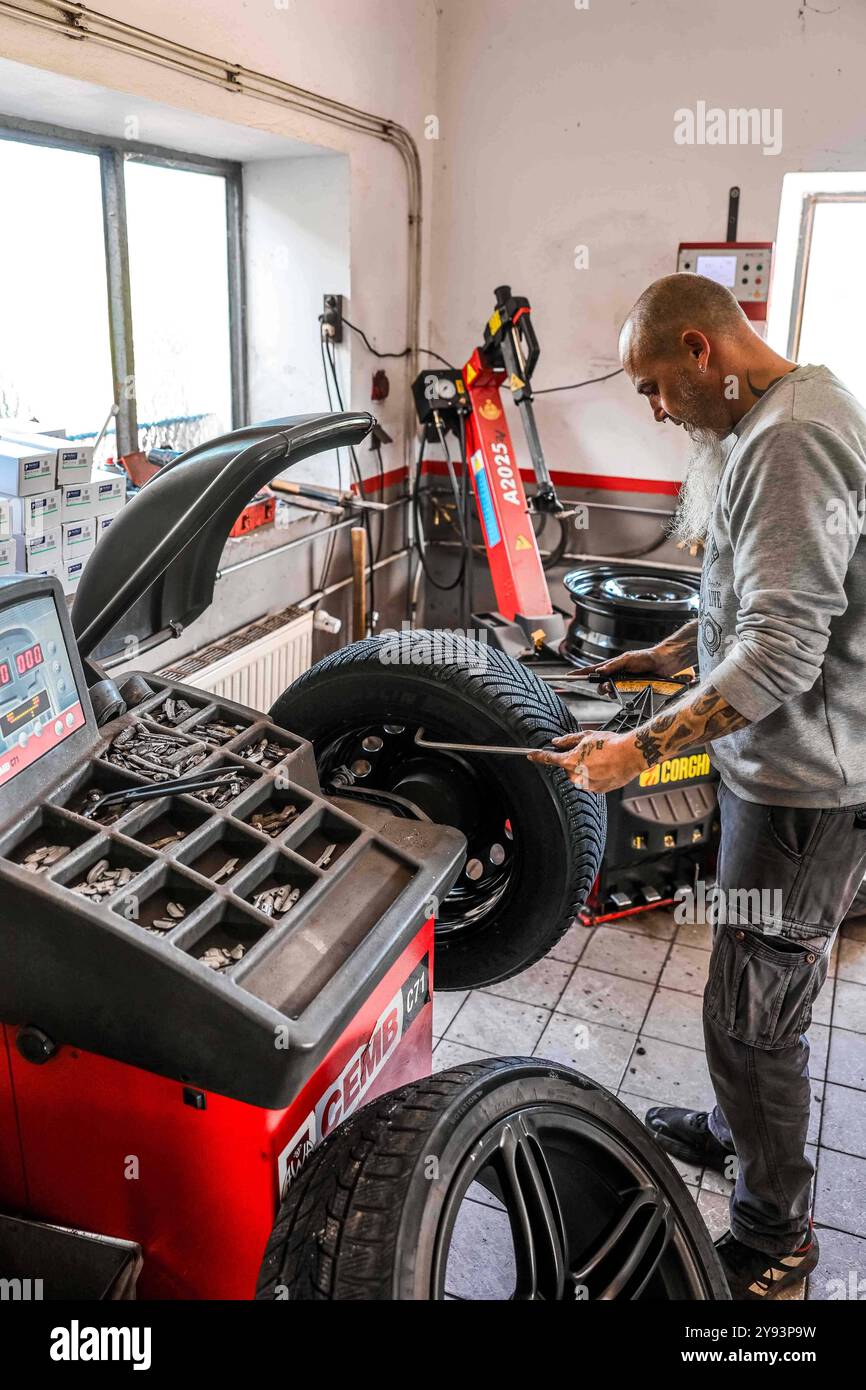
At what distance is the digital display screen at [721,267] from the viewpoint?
3.64 meters

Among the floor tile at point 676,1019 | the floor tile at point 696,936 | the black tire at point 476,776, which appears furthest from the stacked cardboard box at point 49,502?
the floor tile at point 696,936

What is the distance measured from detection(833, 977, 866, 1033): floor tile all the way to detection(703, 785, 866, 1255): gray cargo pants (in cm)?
79

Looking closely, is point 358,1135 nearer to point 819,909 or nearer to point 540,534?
point 819,909

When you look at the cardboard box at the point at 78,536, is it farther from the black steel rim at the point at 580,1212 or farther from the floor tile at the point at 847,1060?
the floor tile at the point at 847,1060

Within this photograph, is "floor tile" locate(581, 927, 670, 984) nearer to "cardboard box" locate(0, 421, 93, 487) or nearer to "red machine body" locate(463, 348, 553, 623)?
"red machine body" locate(463, 348, 553, 623)

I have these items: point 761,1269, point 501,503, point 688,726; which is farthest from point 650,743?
point 501,503

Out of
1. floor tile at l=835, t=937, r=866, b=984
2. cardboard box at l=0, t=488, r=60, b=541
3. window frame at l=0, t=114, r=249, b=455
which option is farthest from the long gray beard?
window frame at l=0, t=114, r=249, b=455

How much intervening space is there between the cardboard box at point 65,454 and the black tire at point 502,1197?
1.57 metres

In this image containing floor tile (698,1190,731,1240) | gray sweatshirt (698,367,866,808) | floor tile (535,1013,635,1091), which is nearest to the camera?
gray sweatshirt (698,367,866,808)

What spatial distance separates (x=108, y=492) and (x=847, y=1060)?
7.07ft

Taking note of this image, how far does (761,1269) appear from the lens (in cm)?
182

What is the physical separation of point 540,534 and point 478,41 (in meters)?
1.83

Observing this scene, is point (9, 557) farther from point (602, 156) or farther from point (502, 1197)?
point (602, 156)

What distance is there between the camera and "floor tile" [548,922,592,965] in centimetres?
281
